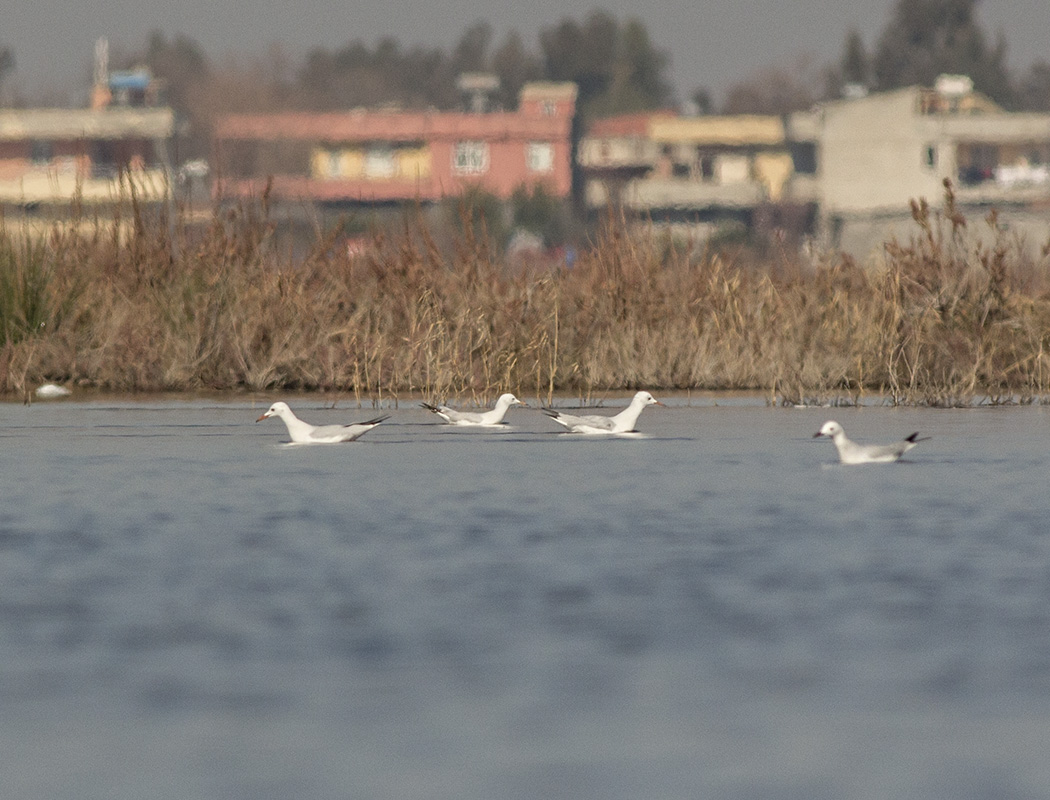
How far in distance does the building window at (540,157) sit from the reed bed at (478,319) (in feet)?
270

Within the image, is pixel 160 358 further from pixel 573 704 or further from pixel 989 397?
pixel 573 704

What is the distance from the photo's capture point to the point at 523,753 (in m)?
5.98

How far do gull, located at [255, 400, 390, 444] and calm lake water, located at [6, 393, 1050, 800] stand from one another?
0.84m

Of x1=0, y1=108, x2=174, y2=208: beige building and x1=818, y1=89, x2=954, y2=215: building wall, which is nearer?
x1=0, y1=108, x2=174, y2=208: beige building

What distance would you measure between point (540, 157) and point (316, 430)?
287 feet

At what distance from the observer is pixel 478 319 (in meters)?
18.4

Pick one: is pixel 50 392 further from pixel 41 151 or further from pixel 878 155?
pixel 41 151

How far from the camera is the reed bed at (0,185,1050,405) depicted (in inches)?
746

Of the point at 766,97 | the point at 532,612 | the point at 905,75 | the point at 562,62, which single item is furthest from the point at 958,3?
the point at 532,612

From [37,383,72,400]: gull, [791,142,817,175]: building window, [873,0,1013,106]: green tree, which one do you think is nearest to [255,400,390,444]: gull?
[37,383,72,400]: gull

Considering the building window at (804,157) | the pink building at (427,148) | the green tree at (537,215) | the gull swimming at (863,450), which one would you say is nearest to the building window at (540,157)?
the pink building at (427,148)

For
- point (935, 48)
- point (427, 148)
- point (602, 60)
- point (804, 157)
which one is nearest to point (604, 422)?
point (427, 148)

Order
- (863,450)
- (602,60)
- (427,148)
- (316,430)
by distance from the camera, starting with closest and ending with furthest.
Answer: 1. (863,450)
2. (316,430)
3. (427,148)
4. (602,60)

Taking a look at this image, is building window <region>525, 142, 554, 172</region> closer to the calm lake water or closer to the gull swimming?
the calm lake water
